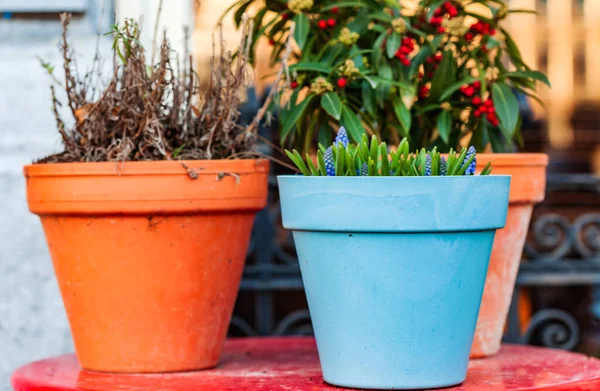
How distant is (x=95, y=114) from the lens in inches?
62.4

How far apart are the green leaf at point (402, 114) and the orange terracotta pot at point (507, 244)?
190 millimetres

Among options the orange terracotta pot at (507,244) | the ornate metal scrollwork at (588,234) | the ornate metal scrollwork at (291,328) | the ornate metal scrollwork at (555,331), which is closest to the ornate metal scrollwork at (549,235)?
the ornate metal scrollwork at (588,234)

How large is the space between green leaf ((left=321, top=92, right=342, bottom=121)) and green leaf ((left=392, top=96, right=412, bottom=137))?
4.8 inches

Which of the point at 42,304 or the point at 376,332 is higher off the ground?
the point at 376,332

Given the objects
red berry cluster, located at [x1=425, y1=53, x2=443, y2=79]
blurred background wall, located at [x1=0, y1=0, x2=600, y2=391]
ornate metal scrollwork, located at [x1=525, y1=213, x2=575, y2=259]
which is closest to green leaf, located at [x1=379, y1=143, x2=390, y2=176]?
red berry cluster, located at [x1=425, y1=53, x2=443, y2=79]

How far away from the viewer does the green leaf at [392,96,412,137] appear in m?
1.61

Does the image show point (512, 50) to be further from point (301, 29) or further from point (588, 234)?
point (588, 234)

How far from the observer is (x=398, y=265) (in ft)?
4.22

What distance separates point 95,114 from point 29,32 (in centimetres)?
65

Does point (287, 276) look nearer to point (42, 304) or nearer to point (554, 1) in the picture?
point (42, 304)

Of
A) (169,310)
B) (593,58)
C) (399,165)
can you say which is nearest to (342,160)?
(399,165)

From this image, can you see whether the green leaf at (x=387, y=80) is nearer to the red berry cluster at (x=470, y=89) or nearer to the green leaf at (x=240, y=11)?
the red berry cluster at (x=470, y=89)

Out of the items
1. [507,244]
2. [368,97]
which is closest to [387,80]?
[368,97]

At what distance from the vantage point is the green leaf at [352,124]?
1.59 metres
